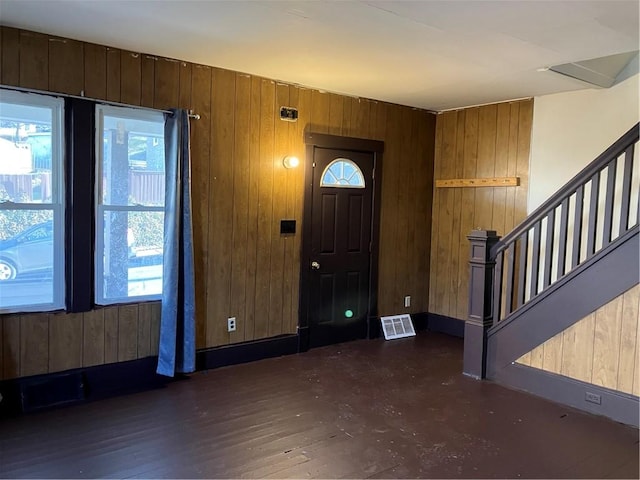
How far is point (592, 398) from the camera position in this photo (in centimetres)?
354

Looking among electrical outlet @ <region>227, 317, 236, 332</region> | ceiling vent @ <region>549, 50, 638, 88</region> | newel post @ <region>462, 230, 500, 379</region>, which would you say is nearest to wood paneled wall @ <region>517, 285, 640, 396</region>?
newel post @ <region>462, 230, 500, 379</region>

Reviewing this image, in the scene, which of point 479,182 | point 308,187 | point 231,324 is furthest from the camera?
point 479,182

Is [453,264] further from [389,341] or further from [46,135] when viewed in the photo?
[46,135]

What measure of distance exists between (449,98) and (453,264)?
1788mm

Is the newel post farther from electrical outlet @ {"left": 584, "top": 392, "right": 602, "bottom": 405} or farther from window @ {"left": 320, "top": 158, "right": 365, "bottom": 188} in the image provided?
window @ {"left": 320, "top": 158, "right": 365, "bottom": 188}

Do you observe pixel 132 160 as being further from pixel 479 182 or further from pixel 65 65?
pixel 479 182

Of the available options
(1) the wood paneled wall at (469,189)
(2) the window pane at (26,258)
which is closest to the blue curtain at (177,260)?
(2) the window pane at (26,258)

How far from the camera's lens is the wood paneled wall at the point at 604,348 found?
336cm

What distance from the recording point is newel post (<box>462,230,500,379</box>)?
419 cm

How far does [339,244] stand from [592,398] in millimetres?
2532

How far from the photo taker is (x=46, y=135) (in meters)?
3.46

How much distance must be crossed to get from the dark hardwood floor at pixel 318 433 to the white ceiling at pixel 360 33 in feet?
8.09

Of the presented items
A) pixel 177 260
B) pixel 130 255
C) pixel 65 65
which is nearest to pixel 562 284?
pixel 177 260

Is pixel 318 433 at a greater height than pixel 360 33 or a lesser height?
lesser
